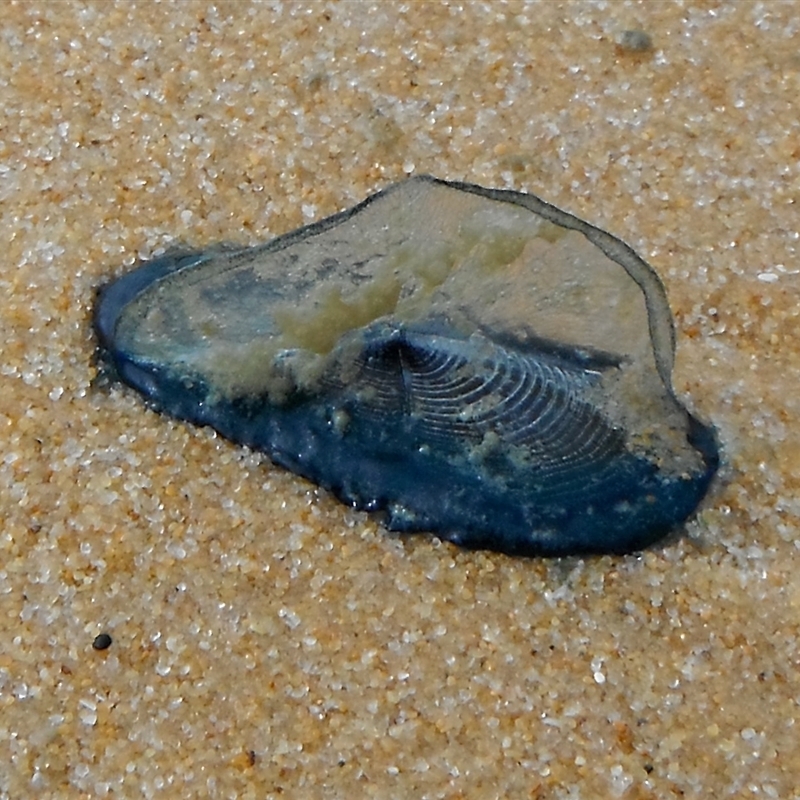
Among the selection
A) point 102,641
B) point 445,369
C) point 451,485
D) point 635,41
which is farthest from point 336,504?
point 635,41

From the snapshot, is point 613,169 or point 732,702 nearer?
point 732,702

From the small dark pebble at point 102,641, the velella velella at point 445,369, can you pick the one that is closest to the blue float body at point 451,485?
the velella velella at point 445,369

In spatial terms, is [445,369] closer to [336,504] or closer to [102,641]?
[336,504]

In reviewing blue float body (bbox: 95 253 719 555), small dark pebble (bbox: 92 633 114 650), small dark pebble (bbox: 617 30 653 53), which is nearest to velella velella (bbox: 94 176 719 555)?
blue float body (bbox: 95 253 719 555)

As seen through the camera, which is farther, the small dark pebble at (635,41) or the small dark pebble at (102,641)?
the small dark pebble at (635,41)

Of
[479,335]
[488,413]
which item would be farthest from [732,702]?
[479,335]

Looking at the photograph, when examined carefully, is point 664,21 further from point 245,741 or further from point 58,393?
point 245,741

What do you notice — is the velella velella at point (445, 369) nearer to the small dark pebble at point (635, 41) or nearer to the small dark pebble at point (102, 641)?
the small dark pebble at point (102, 641)

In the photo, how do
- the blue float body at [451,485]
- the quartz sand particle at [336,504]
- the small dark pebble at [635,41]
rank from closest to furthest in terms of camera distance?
1. the quartz sand particle at [336,504]
2. the blue float body at [451,485]
3. the small dark pebble at [635,41]
